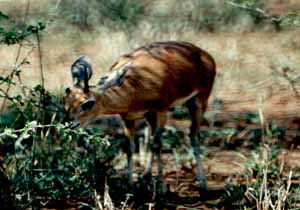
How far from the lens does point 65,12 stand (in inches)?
541

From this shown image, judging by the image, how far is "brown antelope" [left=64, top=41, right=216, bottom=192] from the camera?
23.9 feet

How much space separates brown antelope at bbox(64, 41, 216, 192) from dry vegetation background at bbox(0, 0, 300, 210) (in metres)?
1.25

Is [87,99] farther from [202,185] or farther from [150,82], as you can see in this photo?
[202,185]

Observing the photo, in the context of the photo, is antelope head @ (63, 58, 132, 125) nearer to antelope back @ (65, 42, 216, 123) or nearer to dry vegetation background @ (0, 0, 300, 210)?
antelope back @ (65, 42, 216, 123)

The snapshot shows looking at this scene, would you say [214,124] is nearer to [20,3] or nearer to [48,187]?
[48,187]

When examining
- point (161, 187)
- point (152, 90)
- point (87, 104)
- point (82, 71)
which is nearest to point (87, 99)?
point (87, 104)

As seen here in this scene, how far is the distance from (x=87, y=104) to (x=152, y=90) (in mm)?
671

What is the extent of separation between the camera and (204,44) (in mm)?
13039

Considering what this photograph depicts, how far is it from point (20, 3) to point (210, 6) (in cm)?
313

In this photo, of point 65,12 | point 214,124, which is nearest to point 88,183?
point 214,124

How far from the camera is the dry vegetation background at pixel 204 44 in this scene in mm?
10656

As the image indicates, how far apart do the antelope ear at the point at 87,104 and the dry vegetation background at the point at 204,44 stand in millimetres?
2260

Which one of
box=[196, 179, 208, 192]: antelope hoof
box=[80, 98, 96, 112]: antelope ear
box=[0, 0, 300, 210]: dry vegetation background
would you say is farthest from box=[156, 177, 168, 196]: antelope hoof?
box=[0, 0, 300, 210]: dry vegetation background

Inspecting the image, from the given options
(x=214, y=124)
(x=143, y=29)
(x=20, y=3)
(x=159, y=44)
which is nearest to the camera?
(x=159, y=44)
